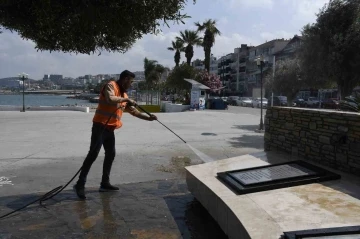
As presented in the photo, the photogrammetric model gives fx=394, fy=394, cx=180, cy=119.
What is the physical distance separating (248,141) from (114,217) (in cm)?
807

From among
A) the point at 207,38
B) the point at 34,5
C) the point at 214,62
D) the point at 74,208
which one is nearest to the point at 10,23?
the point at 34,5

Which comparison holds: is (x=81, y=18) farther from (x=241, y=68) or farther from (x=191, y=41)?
(x=241, y=68)

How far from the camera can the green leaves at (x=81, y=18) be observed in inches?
151

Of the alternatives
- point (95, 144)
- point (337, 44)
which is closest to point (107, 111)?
point (95, 144)

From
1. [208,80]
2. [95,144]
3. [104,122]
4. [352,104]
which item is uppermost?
[208,80]

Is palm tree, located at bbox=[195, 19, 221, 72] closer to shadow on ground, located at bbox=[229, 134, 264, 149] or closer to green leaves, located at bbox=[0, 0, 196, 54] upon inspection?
shadow on ground, located at bbox=[229, 134, 264, 149]

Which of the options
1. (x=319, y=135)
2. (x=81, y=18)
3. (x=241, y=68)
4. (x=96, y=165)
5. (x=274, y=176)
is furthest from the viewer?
(x=241, y=68)

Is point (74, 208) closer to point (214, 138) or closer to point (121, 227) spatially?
point (121, 227)

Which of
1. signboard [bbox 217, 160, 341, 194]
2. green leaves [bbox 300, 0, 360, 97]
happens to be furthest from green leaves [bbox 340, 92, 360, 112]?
green leaves [bbox 300, 0, 360, 97]

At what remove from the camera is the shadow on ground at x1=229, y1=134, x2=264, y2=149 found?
37.2 feet

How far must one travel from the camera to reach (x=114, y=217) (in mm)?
4859

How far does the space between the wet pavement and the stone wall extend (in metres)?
1.83

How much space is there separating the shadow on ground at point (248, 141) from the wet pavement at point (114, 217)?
5.50m

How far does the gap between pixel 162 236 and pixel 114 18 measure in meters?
2.35
